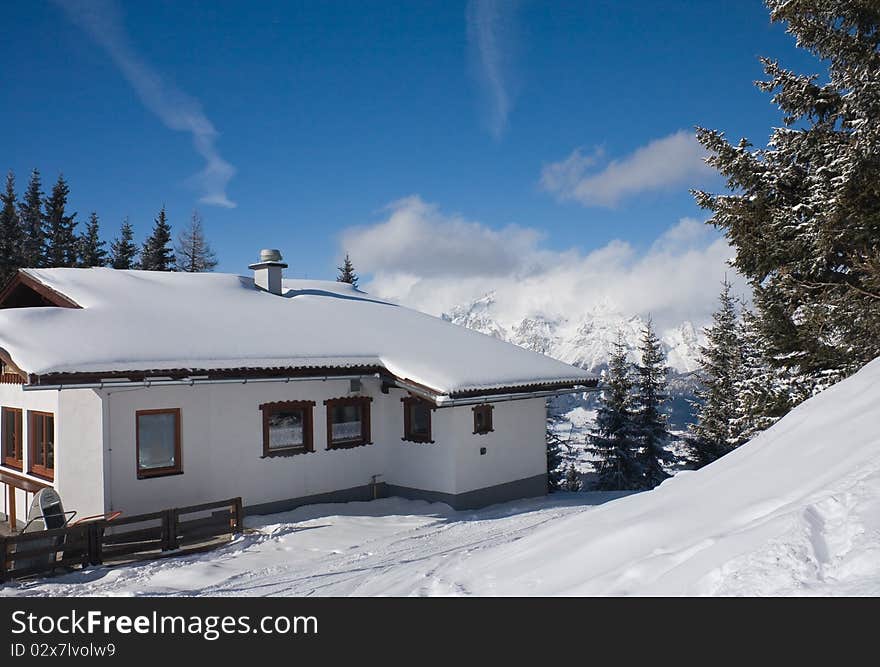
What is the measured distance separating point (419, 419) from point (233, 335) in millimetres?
4531

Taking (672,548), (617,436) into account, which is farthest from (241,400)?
(617,436)

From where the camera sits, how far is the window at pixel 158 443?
36.2ft

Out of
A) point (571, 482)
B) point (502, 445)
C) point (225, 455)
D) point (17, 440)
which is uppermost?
point (17, 440)

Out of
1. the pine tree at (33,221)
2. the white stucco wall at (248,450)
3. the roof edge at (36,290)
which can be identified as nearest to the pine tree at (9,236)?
the pine tree at (33,221)

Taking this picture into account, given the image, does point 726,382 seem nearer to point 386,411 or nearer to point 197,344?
point 386,411

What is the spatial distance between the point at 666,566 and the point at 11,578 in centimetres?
897

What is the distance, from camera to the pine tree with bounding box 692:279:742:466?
88.0ft

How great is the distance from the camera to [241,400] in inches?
484

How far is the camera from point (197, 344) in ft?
38.1

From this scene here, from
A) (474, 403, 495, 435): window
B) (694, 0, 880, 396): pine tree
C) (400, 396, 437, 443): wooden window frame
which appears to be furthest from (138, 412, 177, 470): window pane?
(694, 0, 880, 396): pine tree

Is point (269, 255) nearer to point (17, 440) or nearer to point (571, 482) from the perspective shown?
point (17, 440)

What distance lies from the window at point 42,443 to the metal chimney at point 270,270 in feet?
22.7

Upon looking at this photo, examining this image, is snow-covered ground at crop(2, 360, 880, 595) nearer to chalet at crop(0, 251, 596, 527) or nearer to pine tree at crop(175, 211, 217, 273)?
chalet at crop(0, 251, 596, 527)

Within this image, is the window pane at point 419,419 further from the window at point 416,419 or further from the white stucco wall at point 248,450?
the white stucco wall at point 248,450
